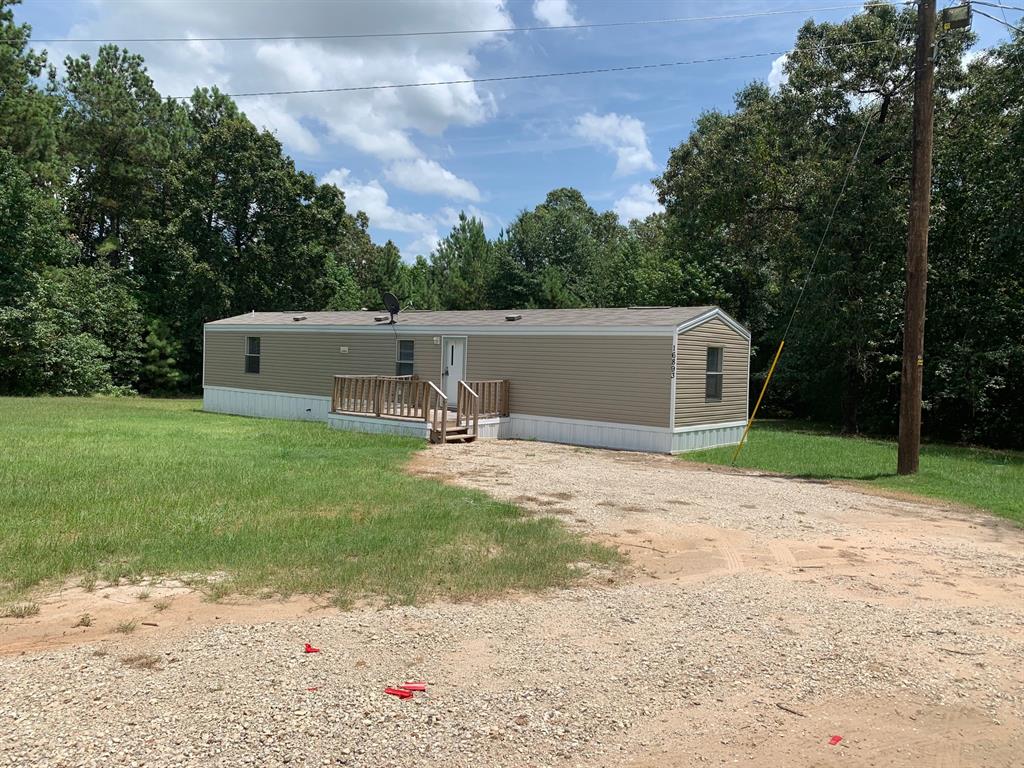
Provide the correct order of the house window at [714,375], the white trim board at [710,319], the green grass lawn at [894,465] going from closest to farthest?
the green grass lawn at [894,465], the white trim board at [710,319], the house window at [714,375]

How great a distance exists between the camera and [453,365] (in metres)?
16.5

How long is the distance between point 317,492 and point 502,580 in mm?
3572

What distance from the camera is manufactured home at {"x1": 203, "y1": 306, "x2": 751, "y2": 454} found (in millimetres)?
13672

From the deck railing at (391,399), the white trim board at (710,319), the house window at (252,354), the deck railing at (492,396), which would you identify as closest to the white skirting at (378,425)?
the deck railing at (391,399)

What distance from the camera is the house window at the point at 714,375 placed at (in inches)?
572

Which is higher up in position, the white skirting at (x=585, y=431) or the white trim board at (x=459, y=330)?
the white trim board at (x=459, y=330)

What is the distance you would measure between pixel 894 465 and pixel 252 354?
16233 mm

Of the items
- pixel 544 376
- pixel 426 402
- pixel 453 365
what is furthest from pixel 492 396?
pixel 426 402

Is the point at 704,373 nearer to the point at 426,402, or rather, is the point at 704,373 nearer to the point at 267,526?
the point at 426,402

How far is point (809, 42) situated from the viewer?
19672 mm

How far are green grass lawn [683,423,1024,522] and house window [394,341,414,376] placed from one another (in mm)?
7000

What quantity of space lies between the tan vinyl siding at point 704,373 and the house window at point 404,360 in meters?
6.59

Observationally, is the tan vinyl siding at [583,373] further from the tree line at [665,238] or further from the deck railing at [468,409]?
the tree line at [665,238]

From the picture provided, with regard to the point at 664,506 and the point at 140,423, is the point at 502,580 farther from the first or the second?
the point at 140,423
